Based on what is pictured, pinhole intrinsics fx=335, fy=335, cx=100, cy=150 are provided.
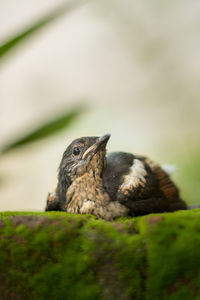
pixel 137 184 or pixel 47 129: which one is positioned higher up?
pixel 47 129

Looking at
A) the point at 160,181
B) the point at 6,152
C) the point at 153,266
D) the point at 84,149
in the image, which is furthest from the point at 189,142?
the point at 153,266

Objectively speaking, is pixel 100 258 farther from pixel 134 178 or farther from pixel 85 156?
pixel 85 156

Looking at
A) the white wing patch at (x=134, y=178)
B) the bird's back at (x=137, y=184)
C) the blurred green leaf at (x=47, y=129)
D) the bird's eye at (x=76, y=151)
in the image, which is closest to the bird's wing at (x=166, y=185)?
the bird's back at (x=137, y=184)

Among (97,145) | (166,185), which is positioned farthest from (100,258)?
(166,185)

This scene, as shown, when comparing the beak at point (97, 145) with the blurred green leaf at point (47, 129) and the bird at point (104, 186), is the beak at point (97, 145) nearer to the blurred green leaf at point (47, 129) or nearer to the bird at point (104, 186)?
the bird at point (104, 186)

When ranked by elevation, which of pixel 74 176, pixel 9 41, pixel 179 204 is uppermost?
pixel 9 41

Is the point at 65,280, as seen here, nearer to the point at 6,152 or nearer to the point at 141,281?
the point at 141,281
